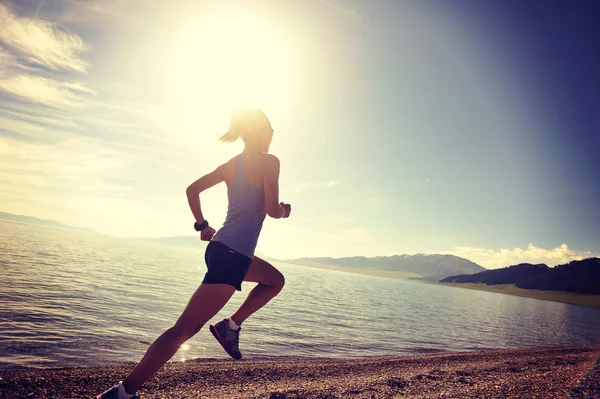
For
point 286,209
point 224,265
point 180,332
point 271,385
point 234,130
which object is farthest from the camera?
point 271,385

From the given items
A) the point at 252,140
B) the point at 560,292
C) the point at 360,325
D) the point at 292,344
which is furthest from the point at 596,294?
the point at 252,140

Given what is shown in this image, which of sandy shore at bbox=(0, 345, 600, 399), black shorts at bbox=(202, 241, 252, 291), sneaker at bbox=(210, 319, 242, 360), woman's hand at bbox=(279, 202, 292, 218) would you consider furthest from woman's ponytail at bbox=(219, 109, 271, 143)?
sandy shore at bbox=(0, 345, 600, 399)

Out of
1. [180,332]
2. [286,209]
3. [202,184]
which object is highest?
[202,184]

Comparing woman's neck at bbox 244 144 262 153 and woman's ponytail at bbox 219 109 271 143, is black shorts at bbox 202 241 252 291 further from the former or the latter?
woman's ponytail at bbox 219 109 271 143

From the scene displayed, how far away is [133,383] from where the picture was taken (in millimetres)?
2764

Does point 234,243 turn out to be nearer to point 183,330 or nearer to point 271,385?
point 183,330

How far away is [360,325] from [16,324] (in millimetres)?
22876

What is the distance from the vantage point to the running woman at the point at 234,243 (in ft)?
9.40

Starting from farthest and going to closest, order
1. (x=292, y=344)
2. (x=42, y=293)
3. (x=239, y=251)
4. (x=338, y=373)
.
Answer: (x=42, y=293)
(x=292, y=344)
(x=338, y=373)
(x=239, y=251)

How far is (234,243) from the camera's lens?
325cm

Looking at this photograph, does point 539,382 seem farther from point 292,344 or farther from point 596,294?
point 596,294

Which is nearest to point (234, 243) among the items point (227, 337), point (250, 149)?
point (250, 149)

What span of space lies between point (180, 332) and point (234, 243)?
0.94 m

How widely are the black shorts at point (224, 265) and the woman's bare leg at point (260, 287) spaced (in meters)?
0.48
